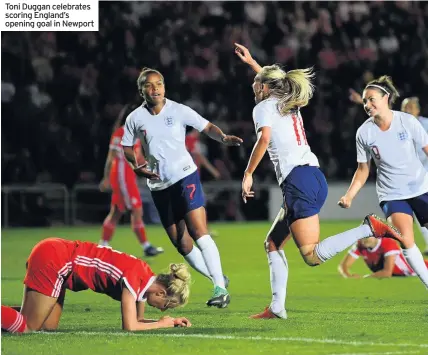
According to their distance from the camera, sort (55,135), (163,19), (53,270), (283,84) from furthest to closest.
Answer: (163,19) < (55,135) < (283,84) < (53,270)

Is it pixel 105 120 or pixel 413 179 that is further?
pixel 105 120

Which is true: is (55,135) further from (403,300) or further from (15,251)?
(403,300)

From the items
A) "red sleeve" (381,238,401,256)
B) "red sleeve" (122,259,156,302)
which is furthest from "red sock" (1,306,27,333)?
"red sleeve" (381,238,401,256)

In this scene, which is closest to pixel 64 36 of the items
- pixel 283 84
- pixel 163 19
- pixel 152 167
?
pixel 163 19

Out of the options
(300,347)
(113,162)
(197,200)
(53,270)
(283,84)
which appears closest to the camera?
(300,347)

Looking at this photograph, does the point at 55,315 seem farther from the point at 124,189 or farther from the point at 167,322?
the point at 124,189

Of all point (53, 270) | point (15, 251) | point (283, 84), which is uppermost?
point (283, 84)

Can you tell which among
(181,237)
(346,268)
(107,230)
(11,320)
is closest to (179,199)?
(181,237)

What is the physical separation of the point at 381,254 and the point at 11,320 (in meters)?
6.29

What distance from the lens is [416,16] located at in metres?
27.1

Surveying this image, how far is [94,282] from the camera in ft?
28.5

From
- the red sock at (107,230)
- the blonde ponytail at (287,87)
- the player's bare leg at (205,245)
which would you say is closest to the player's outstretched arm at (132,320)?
the player's bare leg at (205,245)

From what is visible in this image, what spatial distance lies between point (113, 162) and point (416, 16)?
1232 centimetres

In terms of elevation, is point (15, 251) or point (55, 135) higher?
point (55, 135)
